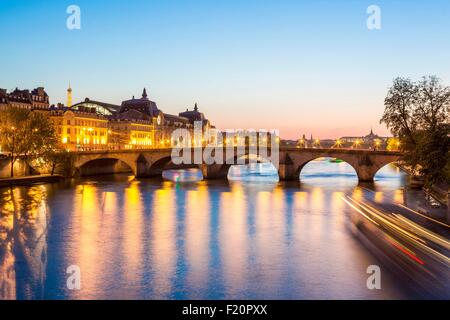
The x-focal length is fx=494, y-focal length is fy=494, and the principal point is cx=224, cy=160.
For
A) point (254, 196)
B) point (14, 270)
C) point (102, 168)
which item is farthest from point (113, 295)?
point (102, 168)

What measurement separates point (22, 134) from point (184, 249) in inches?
1974

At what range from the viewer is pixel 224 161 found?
289 ft

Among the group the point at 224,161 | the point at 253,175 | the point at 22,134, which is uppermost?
the point at 22,134

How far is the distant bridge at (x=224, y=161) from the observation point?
245 feet

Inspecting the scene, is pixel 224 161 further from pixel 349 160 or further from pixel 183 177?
pixel 349 160

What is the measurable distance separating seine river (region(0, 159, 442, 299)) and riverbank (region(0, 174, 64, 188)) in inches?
445

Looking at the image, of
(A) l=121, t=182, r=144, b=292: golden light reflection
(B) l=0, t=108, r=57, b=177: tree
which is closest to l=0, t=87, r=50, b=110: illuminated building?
(B) l=0, t=108, r=57, b=177: tree

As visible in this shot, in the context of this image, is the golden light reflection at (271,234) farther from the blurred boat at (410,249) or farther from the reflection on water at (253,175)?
the reflection on water at (253,175)

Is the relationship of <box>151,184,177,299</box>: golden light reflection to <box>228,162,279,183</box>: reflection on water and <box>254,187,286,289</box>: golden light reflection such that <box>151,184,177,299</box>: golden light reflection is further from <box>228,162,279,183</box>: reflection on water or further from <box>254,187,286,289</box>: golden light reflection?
<box>228,162,279,183</box>: reflection on water

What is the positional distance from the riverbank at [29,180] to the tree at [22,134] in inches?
119

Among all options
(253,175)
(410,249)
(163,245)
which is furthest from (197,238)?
(253,175)

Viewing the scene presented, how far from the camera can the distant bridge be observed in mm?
74562

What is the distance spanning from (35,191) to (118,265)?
3928 centimetres

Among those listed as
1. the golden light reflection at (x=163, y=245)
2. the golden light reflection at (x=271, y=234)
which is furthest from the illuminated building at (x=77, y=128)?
the golden light reflection at (x=271, y=234)
